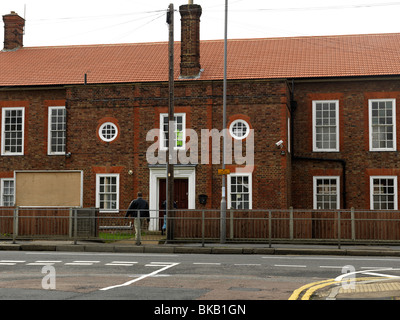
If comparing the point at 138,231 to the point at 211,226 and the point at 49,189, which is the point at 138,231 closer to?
the point at 211,226

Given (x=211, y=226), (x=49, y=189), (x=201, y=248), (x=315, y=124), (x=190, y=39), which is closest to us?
(x=201, y=248)

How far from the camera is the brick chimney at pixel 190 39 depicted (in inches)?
1075

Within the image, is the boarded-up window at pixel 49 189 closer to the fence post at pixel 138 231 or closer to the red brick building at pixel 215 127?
the red brick building at pixel 215 127

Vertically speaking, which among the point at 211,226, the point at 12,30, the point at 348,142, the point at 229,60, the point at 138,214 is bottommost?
the point at 211,226

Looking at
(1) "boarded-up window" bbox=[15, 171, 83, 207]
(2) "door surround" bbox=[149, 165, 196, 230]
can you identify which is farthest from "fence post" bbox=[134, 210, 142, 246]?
(1) "boarded-up window" bbox=[15, 171, 83, 207]

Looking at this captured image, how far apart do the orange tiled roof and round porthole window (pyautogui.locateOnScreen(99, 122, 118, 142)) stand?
82.1 inches

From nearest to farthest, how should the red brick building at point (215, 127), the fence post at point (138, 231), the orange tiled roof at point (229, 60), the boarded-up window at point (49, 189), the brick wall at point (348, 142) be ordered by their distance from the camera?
1. the fence post at point (138, 231)
2. the red brick building at point (215, 127)
3. the brick wall at point (348, 142)
4. the boarded-up window at point (49, 189)
5. the orange tiled roof at point (229, 60)

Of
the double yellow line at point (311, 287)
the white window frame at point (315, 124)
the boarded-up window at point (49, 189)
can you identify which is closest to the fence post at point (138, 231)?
the boarded-up window at point (49, 189)

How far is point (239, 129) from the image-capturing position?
86.5 ft

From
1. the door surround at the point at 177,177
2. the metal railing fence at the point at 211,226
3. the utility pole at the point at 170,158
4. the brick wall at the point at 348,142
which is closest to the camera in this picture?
the metal railing fence at the point at 211,226

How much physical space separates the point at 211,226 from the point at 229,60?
1119 centimetres

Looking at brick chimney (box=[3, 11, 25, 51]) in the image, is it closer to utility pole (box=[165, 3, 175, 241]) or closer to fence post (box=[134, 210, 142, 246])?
utility pole (box=[165, 3, 175, 241])

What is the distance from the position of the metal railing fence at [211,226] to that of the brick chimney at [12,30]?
1650 centimetres

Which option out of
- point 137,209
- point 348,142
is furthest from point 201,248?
point 348,142
